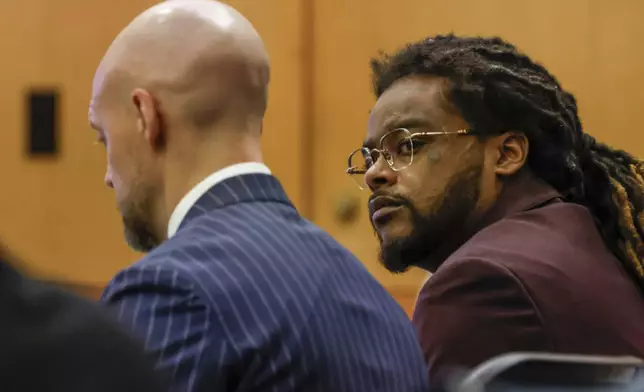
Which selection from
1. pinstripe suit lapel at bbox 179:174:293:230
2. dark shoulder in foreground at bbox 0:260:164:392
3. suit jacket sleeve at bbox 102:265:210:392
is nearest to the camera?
dark shoulder in foreground at bbox 0:260:164:392

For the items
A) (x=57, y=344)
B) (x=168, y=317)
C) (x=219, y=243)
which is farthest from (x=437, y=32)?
(x=57, y=344)

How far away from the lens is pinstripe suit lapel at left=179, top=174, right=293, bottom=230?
3.27ft

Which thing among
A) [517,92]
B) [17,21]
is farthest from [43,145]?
[517,92]

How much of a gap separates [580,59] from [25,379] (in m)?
2.37

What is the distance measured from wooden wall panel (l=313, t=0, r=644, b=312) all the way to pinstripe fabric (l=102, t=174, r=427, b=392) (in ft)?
5.08

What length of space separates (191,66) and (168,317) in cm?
34

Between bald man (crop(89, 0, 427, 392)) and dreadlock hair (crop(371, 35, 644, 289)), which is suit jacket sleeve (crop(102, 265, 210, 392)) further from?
dreadlock hair (crop(371, 35, 644, 289))

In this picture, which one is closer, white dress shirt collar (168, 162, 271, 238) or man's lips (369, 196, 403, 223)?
white dress shirt collar (168, 162, 271, 238)

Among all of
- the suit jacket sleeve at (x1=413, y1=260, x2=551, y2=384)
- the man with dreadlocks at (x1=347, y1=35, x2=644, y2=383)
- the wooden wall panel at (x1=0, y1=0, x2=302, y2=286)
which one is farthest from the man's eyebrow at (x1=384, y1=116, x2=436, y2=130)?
the wooden wall panel at (x1=0, y1=0, x2=302, y2=286)

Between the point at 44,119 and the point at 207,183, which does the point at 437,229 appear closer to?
the point at 207,183

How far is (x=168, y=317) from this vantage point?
0.83 meters

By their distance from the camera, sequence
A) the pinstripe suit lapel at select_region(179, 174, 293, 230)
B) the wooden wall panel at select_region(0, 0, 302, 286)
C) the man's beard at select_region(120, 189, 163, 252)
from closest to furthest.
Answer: the pinstripe suit lapel at select_region(179, 174, 293, 230) < the man's beard at select_region(120, 189, 163, 252) < the wooden wall panel at select_region(0, 0, 302, 286)

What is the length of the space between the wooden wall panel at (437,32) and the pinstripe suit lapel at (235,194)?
4.98 feet

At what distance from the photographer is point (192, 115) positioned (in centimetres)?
104
